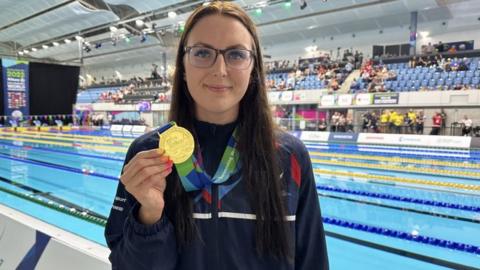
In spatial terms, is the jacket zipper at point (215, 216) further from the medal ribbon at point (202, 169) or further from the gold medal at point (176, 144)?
the gold medal at point (176, 144)

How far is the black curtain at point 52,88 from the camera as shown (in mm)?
21531

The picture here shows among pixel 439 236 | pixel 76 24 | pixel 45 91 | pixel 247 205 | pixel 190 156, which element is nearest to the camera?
pixel 190 156

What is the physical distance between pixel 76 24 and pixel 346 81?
59.1 ft

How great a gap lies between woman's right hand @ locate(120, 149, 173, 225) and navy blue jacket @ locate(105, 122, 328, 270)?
2.7 inches

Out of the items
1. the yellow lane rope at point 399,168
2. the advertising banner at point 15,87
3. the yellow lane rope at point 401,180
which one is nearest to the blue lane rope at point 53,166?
the yellow lane rope at point 401,180

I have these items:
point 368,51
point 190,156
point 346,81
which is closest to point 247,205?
point 190,156

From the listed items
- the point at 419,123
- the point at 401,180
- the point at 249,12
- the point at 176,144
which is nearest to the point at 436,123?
the point at 419,123

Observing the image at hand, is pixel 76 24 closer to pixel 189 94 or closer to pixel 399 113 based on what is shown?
pixel 399 113

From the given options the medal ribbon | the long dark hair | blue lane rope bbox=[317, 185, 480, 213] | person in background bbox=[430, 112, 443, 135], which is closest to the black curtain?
person in background bbox=[430, 112, 443, 135]

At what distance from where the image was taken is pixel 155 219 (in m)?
1.10

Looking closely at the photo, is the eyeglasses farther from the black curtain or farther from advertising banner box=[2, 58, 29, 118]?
the black curtain

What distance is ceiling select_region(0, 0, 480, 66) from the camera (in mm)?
18734

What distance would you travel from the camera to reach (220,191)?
118cm

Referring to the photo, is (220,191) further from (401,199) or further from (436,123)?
(436,123)
